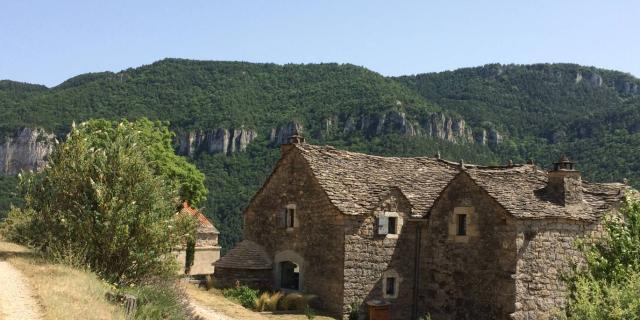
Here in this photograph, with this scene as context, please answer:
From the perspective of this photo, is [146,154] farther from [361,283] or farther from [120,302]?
[361,283]

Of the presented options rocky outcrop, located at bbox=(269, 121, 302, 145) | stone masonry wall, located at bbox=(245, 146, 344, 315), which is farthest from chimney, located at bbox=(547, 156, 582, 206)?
rocky outcrop, located at bbox=(269, 121, 302, 145)

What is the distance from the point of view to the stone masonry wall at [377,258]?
2242 cm

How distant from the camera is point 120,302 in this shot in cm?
1370

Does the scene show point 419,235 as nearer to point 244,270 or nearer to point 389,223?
point 389,223

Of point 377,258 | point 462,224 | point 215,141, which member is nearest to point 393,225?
point 377,258

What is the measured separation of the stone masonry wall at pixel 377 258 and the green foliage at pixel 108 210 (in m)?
6.65

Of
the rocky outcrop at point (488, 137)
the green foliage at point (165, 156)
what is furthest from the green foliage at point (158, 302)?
the rocky outcrop at point (488, 137)

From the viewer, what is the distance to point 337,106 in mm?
96000

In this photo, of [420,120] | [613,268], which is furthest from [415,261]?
[420,120]

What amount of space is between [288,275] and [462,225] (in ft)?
26.4

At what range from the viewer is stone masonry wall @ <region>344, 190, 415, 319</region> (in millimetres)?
22422

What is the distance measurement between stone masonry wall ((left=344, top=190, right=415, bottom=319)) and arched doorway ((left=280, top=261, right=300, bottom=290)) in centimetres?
391

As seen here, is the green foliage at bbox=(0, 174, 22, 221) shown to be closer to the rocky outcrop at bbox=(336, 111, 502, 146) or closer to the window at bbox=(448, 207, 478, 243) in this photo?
the rocky outcrop at bbox=(336, 111, 502, 146)

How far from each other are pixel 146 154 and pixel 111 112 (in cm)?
7891
